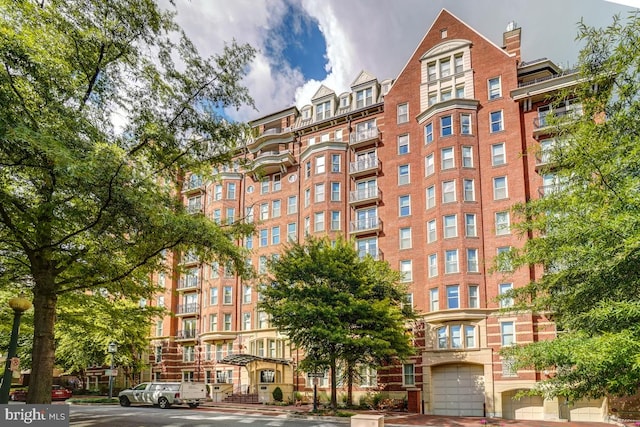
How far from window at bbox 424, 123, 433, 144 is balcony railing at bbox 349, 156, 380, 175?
3586 mm

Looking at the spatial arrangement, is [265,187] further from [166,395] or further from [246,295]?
[166,395]

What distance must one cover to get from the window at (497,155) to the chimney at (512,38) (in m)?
5.94

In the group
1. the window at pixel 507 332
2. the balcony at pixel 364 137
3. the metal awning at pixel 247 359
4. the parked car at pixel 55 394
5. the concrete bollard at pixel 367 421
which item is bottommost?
the parked car at pixel 55 394

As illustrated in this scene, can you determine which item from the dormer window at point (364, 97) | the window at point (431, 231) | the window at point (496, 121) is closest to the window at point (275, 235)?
the dormer window at point (364, 97)

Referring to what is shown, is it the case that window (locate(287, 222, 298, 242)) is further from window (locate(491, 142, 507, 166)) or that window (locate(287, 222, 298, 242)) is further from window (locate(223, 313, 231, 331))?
window (locate(491, 142, 507, 166))

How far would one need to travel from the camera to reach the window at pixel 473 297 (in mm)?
26703

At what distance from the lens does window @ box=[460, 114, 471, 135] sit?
2925cm

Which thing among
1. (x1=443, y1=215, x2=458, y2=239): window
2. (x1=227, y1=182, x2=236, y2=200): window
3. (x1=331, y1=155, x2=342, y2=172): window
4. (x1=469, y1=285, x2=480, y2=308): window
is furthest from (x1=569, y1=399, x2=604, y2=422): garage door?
(x1=227, y1=182, x2=236, y2=200): window

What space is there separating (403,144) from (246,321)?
17194 millimetres

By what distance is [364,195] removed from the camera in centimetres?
3269

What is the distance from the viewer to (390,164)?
3216 centimetres

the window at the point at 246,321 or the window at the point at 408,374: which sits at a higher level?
the window at the point at 246,321

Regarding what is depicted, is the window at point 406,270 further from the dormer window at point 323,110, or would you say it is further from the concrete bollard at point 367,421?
the concrete bollard at point 367,421

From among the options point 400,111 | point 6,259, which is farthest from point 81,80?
point 400,111
